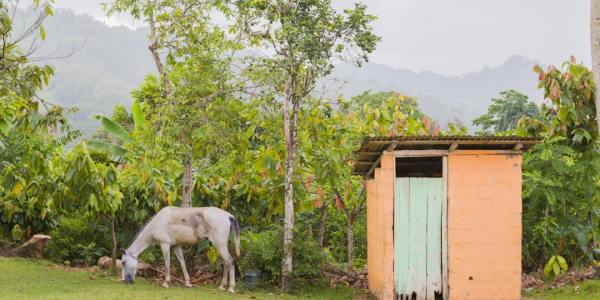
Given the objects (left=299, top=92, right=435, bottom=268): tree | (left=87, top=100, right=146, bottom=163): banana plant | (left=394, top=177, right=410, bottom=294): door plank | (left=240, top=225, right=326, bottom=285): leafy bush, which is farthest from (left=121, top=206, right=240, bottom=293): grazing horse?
(left=87, top=100, right=146, bottom=163): banana plant

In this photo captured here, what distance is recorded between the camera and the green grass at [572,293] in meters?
11.4

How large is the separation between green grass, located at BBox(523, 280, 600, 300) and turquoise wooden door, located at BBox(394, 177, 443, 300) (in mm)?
2214

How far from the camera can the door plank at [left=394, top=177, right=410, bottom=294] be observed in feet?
34.5

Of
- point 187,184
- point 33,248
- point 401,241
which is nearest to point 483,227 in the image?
point 401,241

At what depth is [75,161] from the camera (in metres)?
11.4

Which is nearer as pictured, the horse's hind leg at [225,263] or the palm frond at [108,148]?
the horse's hind leg at [225,263]

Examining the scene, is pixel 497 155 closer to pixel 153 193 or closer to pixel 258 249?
pixel 258 249

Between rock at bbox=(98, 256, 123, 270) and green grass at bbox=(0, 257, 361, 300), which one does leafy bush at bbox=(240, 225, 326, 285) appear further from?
rock at bbox=(98, 256, 123, 270)

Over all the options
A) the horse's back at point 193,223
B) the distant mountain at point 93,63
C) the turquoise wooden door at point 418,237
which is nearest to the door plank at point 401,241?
Result: the turquoise wooden door at point 418,237

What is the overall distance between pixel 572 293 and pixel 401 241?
143 inches

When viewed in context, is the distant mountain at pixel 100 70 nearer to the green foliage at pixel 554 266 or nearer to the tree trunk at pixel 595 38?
the green foliage at pixel 554 266

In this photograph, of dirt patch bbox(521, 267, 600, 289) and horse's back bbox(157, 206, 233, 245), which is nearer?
horse's back bbox(157, 206, 233, 245)

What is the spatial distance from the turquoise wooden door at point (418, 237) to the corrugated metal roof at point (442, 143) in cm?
56

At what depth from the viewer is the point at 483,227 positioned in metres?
10.6
